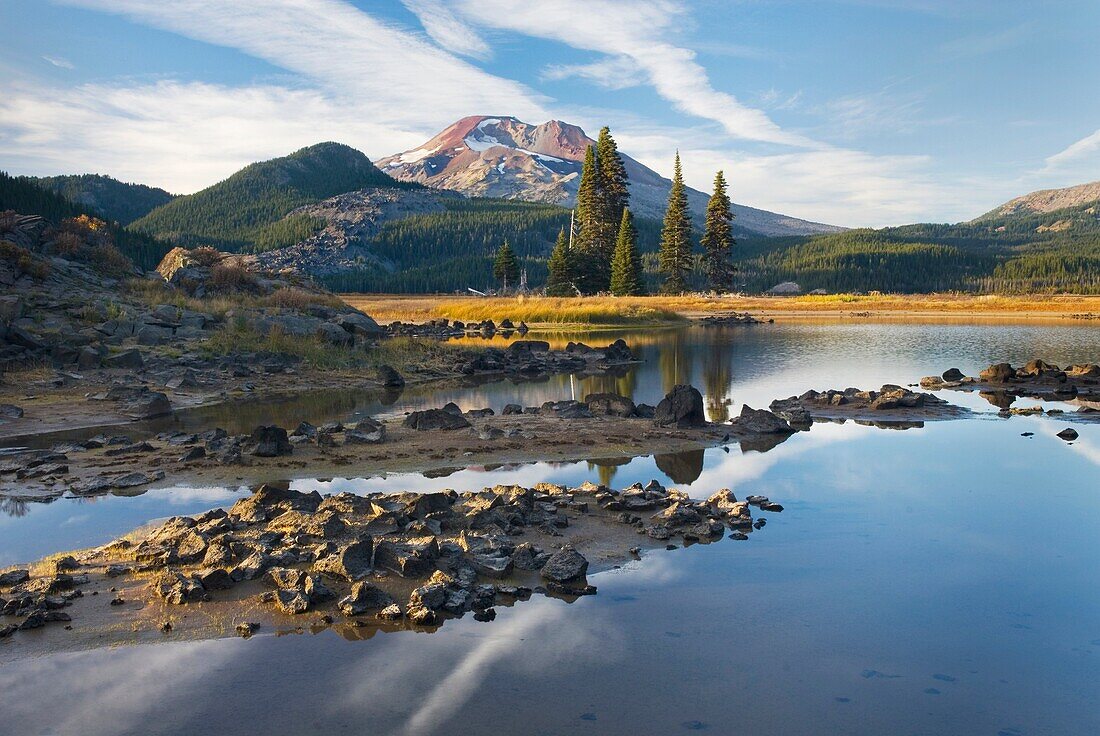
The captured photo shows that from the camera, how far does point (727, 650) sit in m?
7.83

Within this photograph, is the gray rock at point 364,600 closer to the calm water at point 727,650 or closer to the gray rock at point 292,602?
the gray rock at point 292,602

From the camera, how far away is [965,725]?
6500mm

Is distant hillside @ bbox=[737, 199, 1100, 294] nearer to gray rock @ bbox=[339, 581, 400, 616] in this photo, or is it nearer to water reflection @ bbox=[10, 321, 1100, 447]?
water reflection @ bbox=[10, 321, 1100, 447]

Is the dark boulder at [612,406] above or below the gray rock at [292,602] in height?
above

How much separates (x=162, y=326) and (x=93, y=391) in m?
8.74

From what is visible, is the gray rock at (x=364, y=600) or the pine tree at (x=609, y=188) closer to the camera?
the gray rock at (x=364, y=600)

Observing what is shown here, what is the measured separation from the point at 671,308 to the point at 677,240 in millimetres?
14117

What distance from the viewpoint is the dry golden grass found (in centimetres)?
6881

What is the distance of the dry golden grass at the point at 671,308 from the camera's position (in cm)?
6881

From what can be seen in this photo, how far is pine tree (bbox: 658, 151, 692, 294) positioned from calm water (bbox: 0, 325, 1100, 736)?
259 ft

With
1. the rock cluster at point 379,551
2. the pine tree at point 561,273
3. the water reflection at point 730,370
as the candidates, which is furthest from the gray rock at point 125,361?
the pine tree at point 561,273

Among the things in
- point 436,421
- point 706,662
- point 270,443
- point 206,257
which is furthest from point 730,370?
point 206,257

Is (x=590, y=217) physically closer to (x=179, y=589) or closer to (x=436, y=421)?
(x=436, y=421)

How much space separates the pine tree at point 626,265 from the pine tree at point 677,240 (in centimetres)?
955
